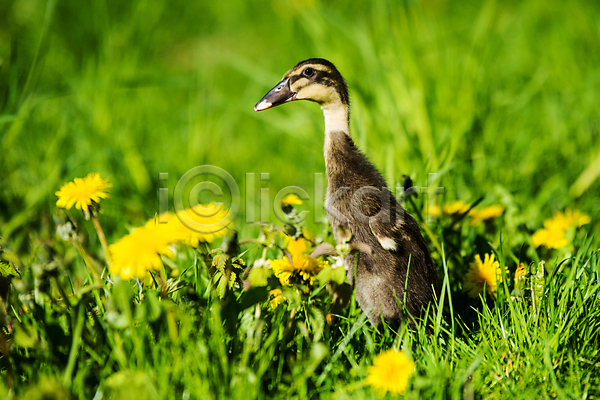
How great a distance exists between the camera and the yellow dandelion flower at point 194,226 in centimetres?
174

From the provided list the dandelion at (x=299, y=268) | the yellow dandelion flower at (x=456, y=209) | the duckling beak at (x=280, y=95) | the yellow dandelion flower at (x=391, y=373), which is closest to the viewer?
the yellow dandelion flower at (x=391, y=373)

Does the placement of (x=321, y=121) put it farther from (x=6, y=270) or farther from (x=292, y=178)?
(x=6, y=270)

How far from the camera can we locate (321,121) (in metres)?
4.12

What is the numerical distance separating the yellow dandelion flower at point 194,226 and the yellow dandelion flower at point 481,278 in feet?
3.71

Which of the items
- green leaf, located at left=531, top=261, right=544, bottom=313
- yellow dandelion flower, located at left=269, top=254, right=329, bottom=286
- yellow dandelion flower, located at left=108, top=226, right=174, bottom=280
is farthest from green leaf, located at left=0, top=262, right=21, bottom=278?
green leaf, located at left=531, top=261, right=544, bottom=313

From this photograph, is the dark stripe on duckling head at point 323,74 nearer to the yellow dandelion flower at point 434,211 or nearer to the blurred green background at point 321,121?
the blurred green background at point 321,121

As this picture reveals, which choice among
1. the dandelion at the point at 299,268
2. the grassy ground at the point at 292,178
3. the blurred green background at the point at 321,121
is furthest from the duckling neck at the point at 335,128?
the blurred green background at the point at 321,121

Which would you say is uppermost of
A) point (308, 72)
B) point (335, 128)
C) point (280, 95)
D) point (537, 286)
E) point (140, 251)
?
point (308, 72)

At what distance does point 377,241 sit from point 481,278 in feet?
1.73

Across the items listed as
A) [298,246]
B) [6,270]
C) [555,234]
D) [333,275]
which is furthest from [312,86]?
[6,270]

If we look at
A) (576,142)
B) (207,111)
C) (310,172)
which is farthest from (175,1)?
(576,142)

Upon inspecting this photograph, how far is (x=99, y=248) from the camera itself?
3275 millimetres

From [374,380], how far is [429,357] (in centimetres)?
33

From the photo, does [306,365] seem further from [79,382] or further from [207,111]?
[207,111]
